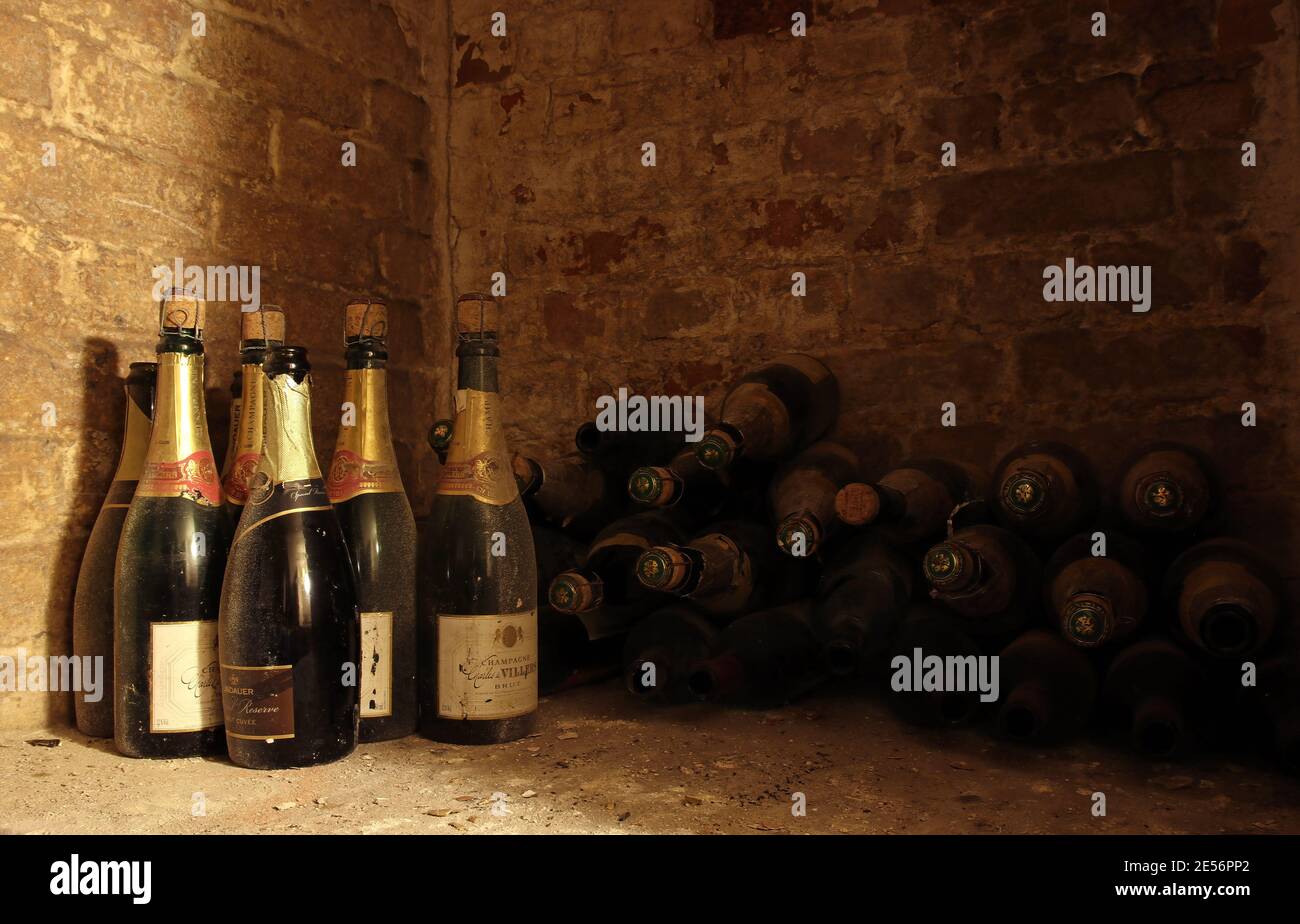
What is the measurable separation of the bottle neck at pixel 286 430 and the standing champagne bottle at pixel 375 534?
138mm

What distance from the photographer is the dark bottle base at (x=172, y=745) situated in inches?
54.6

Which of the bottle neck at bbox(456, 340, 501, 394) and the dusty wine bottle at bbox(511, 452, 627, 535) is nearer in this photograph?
the bottle neck at bbox(456, 340, 501, 394)

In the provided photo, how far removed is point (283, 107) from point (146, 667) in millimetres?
1111

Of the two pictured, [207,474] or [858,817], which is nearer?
[858,817]

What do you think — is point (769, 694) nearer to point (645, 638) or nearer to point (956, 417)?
point (645, 638)

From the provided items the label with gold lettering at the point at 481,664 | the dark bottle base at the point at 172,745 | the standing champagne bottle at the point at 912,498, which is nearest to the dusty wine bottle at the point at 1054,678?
the standing champagne bottle at the point at 912,498

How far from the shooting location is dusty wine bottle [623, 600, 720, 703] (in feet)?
5.30

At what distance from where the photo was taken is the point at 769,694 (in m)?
1.69

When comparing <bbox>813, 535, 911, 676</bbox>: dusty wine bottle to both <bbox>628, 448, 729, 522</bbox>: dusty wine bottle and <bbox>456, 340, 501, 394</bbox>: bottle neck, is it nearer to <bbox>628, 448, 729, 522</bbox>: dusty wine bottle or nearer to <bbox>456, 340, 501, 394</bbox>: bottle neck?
<bbox>628, 448, 729, 522</bbox>: dusty wine bottle

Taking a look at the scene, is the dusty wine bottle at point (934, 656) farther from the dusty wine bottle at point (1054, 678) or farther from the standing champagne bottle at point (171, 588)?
the standing champagne bottle at point (171, 588)

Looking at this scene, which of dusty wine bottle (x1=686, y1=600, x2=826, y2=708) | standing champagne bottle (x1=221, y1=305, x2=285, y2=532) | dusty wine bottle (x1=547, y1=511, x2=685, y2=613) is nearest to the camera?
standing champagne bottle (x1=221, y1=305, x2=285, y2=532)

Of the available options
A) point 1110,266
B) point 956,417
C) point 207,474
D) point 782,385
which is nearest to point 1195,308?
point 1110,266

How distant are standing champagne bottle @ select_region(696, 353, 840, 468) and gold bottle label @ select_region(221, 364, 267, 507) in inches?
27.7

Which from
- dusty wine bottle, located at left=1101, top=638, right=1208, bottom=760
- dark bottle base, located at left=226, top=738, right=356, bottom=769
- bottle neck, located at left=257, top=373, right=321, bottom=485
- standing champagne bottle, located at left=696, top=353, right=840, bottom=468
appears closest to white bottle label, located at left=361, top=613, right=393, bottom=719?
dark bottle base, located at left=226, top=738, right=356, bottom=769
